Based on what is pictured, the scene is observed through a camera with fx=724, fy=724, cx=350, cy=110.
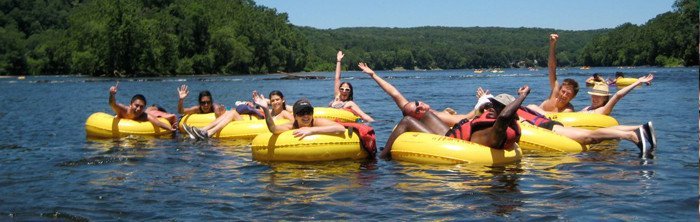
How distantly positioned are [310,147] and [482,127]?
202cm

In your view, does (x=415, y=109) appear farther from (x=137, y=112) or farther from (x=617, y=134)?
(x=137, y=112)

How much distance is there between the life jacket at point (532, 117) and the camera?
32.7 ft

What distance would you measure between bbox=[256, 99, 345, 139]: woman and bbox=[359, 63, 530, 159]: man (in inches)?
29.9

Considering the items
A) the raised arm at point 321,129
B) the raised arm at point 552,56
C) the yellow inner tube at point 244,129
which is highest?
the raised arm at point 552,56

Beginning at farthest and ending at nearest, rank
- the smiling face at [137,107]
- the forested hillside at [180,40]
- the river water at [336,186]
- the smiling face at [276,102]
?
the forested hillside at [180,40] < the smiling face at [137,107] < the smiling face at [276,102] < the river water at [336,186]

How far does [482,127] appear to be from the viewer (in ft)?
26.5

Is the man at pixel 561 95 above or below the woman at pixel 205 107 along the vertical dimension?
above

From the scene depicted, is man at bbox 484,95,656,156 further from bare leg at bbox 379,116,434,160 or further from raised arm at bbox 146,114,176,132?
raised arm at bbox 146,114,176,132

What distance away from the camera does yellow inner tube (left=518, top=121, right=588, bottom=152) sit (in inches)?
357

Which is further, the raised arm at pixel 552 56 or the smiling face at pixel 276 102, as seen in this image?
the smiling face at pixel 276 102

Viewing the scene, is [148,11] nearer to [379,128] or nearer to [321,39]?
[379,128]

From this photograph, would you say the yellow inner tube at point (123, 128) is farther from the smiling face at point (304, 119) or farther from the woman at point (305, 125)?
the smiling face at point (304, 119)

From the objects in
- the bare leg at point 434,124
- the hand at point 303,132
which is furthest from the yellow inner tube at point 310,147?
the bare leg at point 434,124

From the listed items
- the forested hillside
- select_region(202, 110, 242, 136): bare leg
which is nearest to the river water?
select_region(202, 110, 242, 136): bare leg
